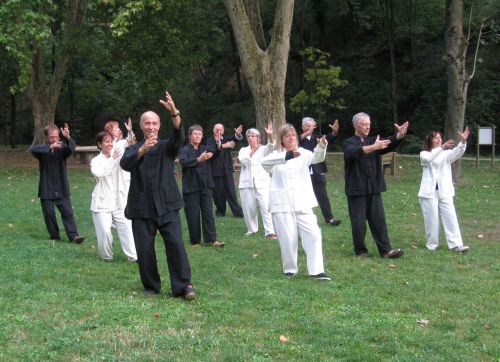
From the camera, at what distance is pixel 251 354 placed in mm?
5328

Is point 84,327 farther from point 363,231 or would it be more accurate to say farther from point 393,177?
point 393,177

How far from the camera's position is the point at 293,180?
27.0 feet

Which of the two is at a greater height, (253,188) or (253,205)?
(253,188)

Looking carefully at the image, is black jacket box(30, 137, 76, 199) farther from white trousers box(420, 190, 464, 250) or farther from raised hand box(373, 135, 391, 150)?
white trousers box(420, 190, 464, 250)

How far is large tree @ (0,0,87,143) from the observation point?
63.7 feet

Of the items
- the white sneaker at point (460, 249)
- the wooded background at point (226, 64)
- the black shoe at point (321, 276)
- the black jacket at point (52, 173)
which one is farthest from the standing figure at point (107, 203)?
the wooded background at point (226, 64)

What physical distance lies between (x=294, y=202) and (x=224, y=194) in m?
6.39

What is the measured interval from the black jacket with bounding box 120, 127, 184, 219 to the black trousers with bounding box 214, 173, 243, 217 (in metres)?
7.15

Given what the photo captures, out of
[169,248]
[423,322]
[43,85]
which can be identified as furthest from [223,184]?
[43,85]

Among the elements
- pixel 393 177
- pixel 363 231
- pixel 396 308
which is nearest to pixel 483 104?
pixel 393 177

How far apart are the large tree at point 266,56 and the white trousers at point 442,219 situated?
24.4ft

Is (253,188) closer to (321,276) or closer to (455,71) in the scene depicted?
(321,276)

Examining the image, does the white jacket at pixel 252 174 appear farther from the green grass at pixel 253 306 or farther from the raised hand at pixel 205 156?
the raised hand at pixel 205 156

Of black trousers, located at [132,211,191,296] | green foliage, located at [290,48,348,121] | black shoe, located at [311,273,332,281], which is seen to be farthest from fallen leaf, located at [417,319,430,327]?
green foliage, located at [290,48,348,121]
